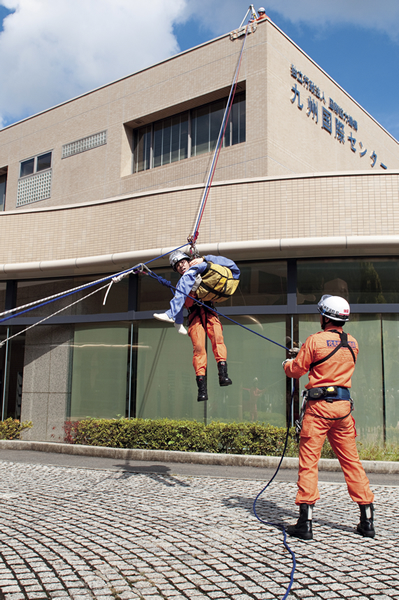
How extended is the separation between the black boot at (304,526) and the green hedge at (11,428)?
9906mm

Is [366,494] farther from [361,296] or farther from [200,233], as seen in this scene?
[200,233]

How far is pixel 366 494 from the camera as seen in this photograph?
5289 millimetres

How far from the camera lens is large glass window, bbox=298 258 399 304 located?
1173 centimetres

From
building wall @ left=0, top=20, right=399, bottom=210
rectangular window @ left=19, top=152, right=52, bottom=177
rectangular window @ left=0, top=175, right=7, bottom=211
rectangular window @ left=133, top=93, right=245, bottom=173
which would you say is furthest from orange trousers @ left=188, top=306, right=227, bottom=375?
rectangular window @ left=0, top=175, right=7, bottom=211

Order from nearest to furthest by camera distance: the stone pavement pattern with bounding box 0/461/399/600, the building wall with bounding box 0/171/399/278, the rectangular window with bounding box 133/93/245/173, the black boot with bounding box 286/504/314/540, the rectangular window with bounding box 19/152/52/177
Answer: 1. the stone pavement pattern with bounding box 0/461/399/600
2. the black boot with bounding box 286/504/314/540
3. the building wall with bounding box 0/171/399/278
4. the rectangular window with bounding box 133/93/245/173
5. the rectangular window with bounding box 19/152/52/177

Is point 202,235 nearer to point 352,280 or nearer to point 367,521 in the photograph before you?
point 352,280

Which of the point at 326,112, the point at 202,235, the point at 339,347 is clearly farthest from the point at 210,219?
the point at 339,347

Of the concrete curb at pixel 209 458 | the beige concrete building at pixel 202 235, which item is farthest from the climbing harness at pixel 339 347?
the beige concrete building at pixel 202 235

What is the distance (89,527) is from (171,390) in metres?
7.34

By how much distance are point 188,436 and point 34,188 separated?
11.8 metres

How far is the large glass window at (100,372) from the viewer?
1324 cm

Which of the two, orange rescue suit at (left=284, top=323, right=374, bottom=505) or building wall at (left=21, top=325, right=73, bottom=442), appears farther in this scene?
building wall at (left=21, top=325, right=73, bottom=442)

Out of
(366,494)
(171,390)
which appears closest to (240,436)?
(171,390)

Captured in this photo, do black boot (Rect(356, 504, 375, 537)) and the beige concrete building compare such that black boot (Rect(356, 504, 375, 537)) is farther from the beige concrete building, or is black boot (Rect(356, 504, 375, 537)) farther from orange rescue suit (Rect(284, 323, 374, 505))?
the beige concrete building
